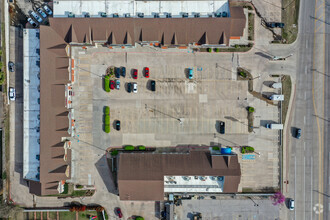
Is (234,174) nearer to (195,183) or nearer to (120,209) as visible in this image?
(195,183)

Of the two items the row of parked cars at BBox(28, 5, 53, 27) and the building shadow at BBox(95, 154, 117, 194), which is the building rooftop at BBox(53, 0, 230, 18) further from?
the building shadow at BBox(95, 154, 117, 194)

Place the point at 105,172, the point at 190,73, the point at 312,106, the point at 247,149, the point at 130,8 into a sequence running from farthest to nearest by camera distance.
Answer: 1. the point at 105,172
2. the point at 312,106
3. the point at 247,149
4. the point at 190,73
5. the point at 130,8

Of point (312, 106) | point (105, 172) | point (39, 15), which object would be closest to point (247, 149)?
point (312, 106)

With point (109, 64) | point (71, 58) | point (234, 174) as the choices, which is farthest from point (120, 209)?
point (71, 58)

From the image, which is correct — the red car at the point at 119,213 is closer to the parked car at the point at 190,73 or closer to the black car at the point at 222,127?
the black car at the point at 222,127

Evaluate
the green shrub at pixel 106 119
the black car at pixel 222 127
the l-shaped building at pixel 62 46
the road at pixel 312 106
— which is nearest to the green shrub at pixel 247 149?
the black car at pixel 222 127

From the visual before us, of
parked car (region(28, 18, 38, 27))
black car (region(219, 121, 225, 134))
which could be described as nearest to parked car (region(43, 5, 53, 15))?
parked car (region(28, 18, 38, 27))

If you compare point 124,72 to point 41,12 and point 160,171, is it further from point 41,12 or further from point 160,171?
point 160,171
